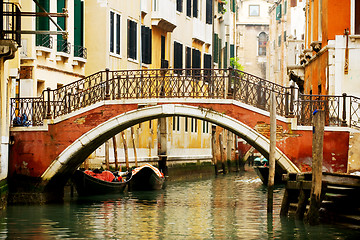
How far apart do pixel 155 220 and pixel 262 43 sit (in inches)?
2164

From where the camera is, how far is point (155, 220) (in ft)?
63.9

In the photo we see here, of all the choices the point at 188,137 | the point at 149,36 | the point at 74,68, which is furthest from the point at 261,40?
the point at 74,68

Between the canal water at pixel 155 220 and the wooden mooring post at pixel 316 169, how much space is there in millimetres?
240

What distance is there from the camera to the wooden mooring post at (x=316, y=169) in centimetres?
1714

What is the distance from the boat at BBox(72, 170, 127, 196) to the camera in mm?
24609

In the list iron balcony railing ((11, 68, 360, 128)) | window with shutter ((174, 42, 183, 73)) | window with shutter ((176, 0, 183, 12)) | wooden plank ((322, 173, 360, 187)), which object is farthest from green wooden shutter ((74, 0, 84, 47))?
wooden plank ((322, 173, 360, 187))

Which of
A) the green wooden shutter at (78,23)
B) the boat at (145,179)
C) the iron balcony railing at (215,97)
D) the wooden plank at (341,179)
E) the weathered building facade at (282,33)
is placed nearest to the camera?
the wooden plank at (341,179)

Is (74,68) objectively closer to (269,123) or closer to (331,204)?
(269,123)

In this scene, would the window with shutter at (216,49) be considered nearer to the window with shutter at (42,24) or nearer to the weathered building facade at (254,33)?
the window with shutter at (42,24)

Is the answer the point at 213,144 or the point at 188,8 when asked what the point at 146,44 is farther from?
the point at 213,144

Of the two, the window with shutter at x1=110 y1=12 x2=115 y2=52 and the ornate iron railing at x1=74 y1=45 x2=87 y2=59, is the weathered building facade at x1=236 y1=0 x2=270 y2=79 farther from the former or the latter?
the ornate iron railing at x1=74 y1=45 x2=87 y2=59

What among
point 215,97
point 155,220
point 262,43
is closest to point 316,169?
point 155,220

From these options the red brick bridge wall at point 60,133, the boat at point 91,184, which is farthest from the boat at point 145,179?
the red brick bridge wall at point 60,133

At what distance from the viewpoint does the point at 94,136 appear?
22.2m
